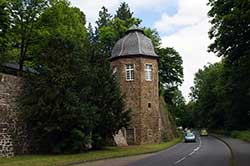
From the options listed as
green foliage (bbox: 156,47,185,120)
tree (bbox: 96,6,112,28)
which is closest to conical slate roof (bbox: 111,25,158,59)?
green foliage (bbox: 156,47,185,120)

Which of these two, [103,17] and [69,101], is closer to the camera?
[69,101]

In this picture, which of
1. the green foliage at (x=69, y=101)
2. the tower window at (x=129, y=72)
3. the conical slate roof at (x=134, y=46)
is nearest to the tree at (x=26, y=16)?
the green foliage at (x=69, y=101)

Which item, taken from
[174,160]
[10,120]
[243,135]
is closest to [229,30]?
[174,160]

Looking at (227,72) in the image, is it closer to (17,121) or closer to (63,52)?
(63,52)

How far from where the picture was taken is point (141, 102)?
45.4 meters

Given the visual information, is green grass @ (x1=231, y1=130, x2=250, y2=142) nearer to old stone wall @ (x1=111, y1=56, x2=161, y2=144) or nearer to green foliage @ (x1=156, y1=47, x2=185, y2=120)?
old stone wall @ (x1=111, y1=56, x2=161, y2=144)

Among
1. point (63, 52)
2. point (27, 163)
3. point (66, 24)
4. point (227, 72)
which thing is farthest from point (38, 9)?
point (27, 163)

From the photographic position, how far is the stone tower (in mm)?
45188

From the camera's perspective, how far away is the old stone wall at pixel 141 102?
45.1 m

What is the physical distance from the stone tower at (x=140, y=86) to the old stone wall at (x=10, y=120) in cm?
1832

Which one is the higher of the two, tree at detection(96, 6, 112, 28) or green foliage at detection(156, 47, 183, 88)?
tree at detection(96, 6, 112, 28)

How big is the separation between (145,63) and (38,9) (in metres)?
13.6

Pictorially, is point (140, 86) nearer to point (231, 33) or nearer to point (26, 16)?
point (26, 16)

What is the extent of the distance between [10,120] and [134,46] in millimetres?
22007
